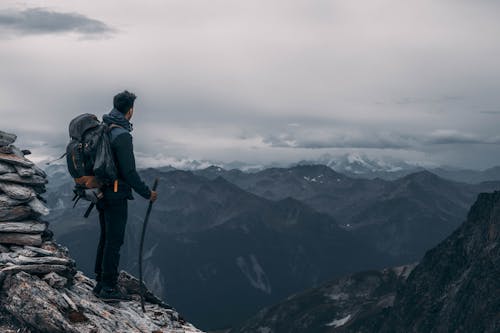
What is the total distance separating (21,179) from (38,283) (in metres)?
4.50

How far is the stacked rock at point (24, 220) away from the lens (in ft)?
59.5

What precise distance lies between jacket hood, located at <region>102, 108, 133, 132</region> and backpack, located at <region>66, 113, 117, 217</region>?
0.21 metres

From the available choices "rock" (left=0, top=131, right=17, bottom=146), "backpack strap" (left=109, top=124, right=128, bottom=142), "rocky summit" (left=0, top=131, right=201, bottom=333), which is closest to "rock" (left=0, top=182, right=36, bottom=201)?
"rocky summit" (left=0, top=131, right=201, bottom=333)

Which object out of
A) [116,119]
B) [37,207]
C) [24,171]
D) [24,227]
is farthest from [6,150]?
[116,119]

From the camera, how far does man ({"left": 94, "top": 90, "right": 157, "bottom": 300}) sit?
18812 millimetres

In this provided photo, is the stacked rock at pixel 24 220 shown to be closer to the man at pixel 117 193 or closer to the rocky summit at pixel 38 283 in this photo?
the rocky summit at pixel 38 283

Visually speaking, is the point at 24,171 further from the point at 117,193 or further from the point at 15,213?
the point at 117,193

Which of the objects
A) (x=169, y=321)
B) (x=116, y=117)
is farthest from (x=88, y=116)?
(x=169, y=321)

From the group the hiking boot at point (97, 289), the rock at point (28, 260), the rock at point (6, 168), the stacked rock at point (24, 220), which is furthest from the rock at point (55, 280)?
the rock at point (6, 168)

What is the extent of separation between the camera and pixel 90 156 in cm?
1909

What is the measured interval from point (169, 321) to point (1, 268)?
717 cm

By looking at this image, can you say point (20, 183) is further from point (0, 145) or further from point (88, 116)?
point (88, 116)

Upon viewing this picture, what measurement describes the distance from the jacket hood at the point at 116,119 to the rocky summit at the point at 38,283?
3520 mm

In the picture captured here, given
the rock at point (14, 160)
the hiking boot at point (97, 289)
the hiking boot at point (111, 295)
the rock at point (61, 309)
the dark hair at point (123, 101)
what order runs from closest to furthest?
the rock at point (61, 309) < the dark hair at point (123, 101) < the rock at point (14, 160) < the hiking boot at point (111, 295) < the hiking boot at point (97, 289)
